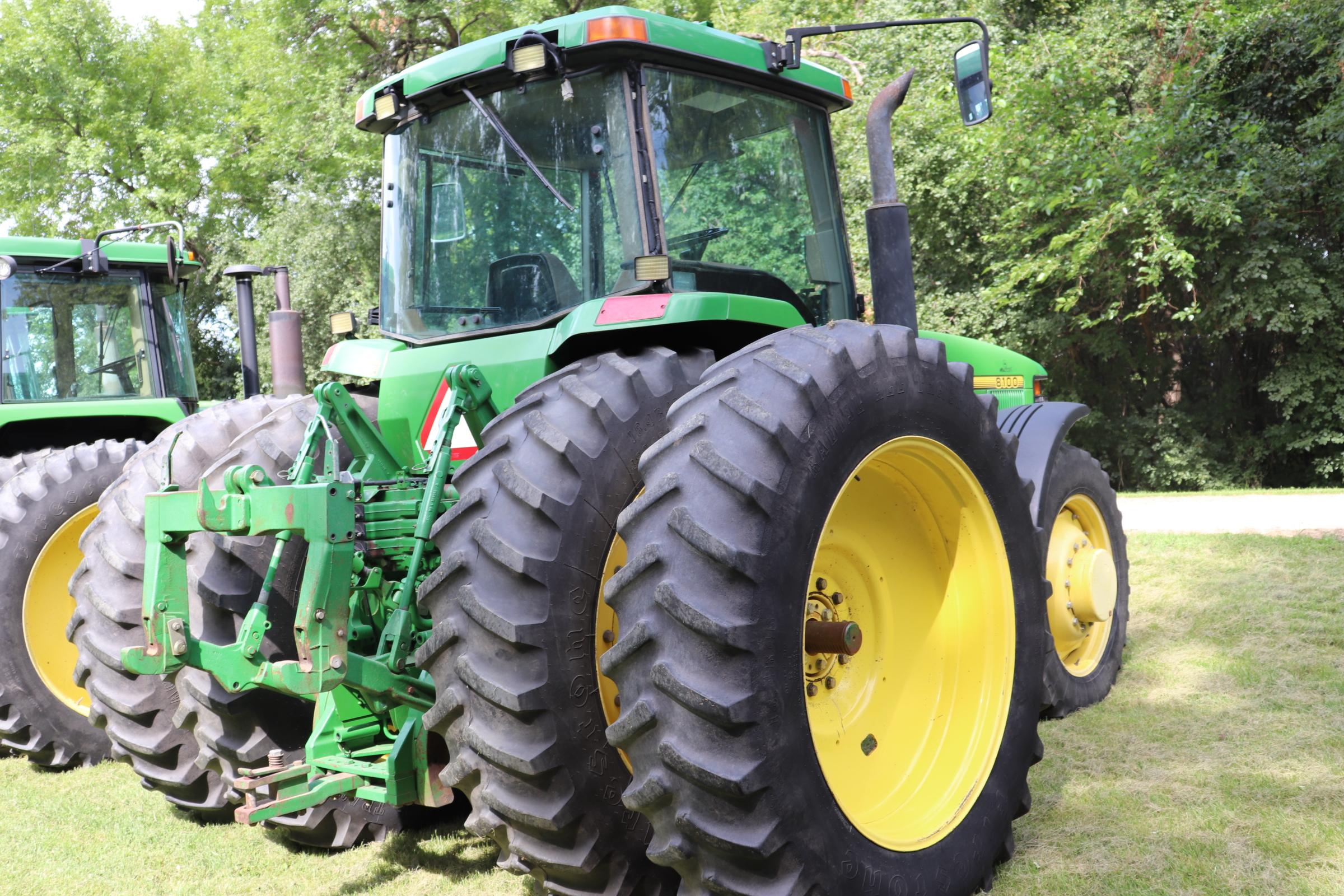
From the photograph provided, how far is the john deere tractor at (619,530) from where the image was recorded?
2.31 metres

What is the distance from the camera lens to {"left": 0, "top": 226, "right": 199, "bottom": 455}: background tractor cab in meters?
6.34

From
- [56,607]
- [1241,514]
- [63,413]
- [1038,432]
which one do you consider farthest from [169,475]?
[1241,514]

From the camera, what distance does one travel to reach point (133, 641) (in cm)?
360

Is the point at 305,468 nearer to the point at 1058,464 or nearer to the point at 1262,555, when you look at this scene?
the point at 1058,464

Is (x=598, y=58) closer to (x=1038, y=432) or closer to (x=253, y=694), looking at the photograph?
(x=253, y=694)

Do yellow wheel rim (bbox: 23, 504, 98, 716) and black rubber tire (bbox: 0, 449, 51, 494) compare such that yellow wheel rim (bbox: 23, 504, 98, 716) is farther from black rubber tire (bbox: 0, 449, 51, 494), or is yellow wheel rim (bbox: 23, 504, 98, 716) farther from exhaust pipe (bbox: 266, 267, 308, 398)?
exhaust pipe (bbox: 266, 267, 308, 398)

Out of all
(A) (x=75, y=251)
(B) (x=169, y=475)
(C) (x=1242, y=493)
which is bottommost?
(C) (x=1242, y=493)

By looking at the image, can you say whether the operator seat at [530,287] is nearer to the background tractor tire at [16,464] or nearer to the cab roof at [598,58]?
the cab roof at [598,58]

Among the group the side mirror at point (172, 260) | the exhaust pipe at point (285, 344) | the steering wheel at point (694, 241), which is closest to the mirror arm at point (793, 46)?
the steering wheel at point (694, 241)

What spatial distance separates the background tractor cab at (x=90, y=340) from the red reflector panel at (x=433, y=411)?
3629mm

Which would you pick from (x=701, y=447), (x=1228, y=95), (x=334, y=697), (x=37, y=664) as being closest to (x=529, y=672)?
(x=701, y=447)

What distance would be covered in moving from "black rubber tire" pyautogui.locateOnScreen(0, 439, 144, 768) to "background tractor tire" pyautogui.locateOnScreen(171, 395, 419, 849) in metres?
1.72

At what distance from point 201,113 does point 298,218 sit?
586cm

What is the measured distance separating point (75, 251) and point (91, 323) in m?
0.44
